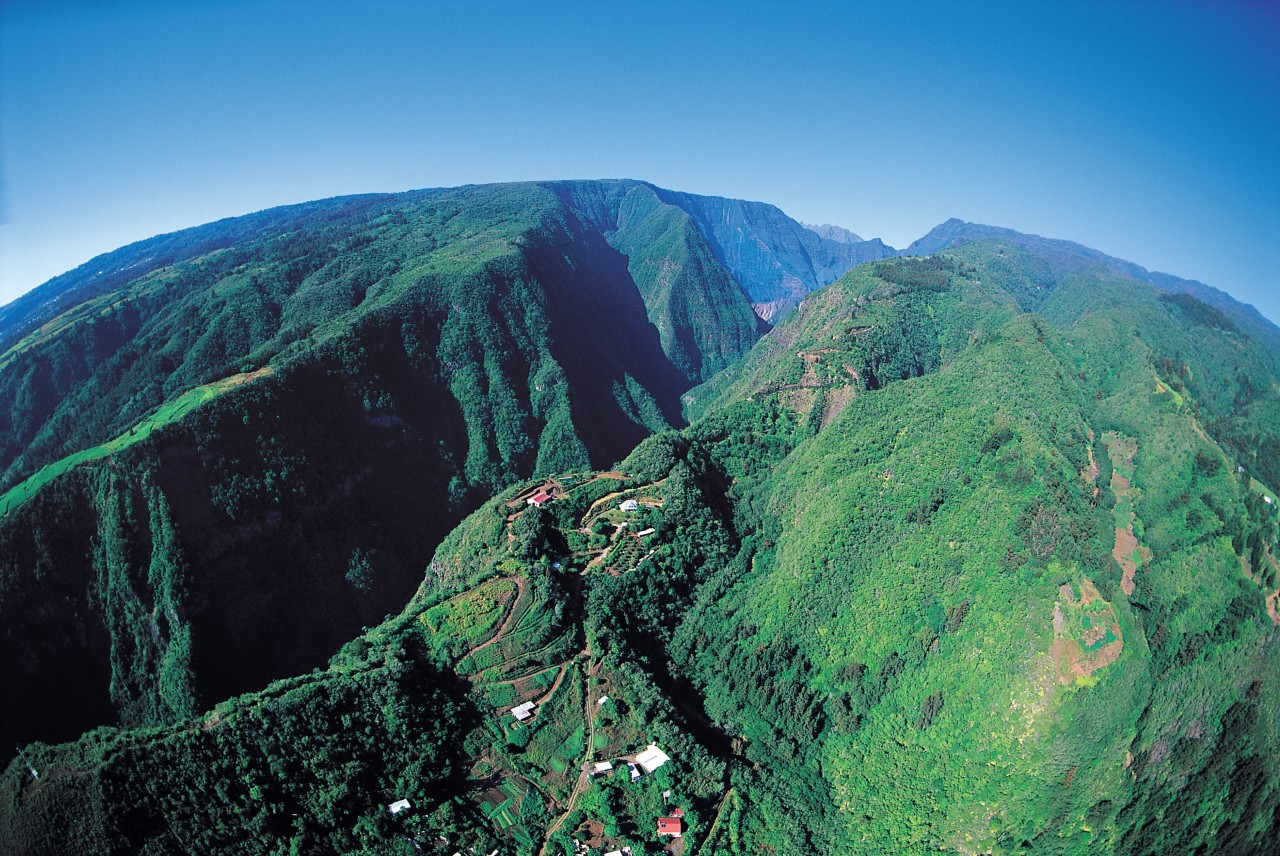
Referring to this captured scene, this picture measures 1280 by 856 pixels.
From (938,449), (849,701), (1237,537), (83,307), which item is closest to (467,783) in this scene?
(849,701)

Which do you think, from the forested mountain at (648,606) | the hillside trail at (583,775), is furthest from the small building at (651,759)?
the hillside trail at (583,775)

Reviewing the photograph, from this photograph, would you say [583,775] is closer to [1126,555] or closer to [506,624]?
[506,624]

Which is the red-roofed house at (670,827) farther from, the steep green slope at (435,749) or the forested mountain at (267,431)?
the forested mountain at (267,431)

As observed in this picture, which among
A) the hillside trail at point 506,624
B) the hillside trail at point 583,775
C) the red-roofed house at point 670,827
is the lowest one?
the red-roofed house at point 670,827

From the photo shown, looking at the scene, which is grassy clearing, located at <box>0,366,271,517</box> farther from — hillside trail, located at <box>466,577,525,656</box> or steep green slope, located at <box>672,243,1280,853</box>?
steep green slope, located at <box>672,243,1280,853</box>

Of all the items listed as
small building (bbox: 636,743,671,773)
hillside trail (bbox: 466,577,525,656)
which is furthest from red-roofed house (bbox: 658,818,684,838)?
hillside trail (bbox: 466,577,525,656)

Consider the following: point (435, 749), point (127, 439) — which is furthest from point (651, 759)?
point (127, 439)
